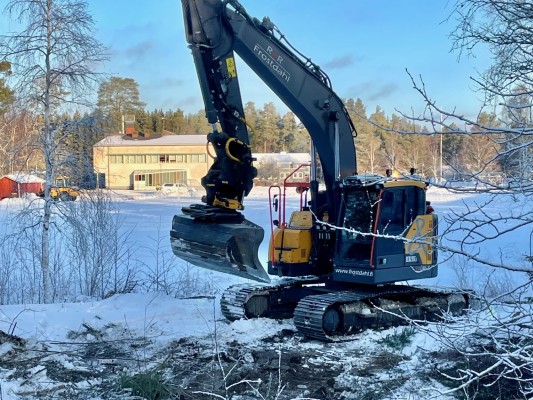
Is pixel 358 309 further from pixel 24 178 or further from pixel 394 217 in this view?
pixel 24 178

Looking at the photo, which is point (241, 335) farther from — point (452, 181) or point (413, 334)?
point (452, 181)

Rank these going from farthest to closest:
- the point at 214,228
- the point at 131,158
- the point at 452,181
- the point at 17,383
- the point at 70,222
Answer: the point at 131,158, the point at 70,222, the point at 214,228, the point at 17,383, the point at 452,181

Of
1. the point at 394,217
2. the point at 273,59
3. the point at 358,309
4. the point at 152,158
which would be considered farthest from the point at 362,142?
the point at 152,158

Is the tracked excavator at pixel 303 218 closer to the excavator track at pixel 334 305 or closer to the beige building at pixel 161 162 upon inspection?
the excavator track at pixel 334 305

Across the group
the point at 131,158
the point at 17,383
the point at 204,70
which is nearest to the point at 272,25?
the point at 204,70

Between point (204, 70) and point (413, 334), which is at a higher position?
point (204, 70)

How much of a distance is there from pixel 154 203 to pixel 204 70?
32868mm

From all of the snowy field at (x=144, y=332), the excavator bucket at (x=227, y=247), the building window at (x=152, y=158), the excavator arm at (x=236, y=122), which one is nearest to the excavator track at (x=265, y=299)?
the snowy field at (x=144, y=332)

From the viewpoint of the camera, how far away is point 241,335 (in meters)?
8.60

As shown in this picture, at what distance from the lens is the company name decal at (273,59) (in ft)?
28.9

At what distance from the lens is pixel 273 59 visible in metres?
8.91

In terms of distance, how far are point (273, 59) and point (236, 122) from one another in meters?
1.15

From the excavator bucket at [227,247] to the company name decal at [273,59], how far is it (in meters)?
2.30

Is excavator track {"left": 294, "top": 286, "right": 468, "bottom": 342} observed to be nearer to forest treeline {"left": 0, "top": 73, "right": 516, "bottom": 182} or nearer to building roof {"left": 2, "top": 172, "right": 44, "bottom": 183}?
forest treeline {"left": 0, "top": 73, "right": 516, "bottom": 182}
